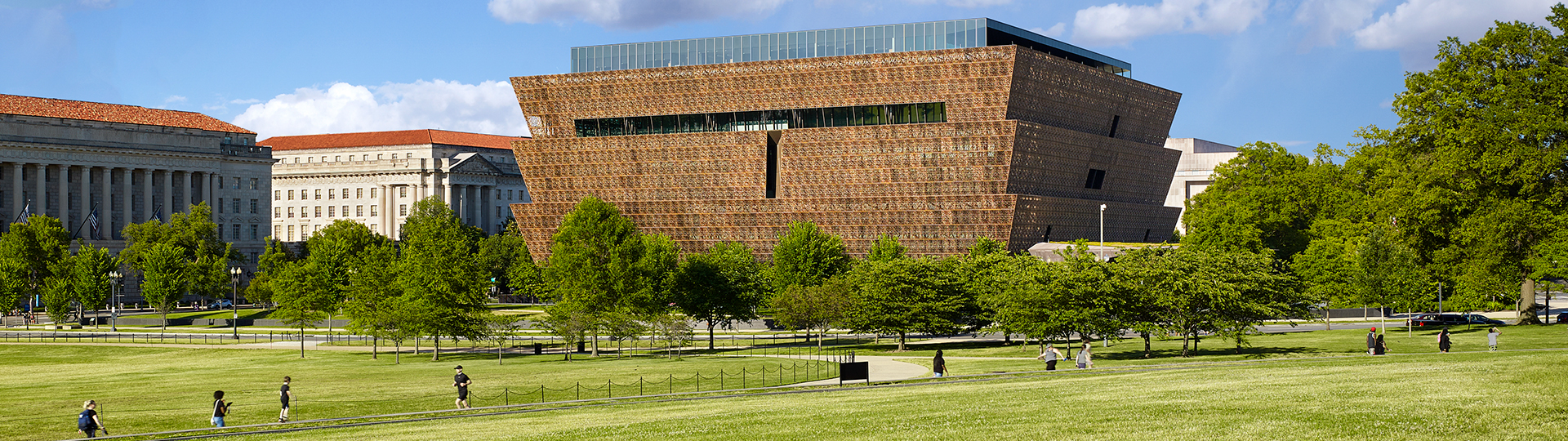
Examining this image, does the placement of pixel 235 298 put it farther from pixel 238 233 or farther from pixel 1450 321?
pixel 238 233

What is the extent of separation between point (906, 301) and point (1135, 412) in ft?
141

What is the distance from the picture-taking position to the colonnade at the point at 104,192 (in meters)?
150

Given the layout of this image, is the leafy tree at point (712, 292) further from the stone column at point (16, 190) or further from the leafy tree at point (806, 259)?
the stone column at point (16, 190)

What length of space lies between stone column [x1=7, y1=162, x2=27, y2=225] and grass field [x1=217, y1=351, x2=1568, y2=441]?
136 metres

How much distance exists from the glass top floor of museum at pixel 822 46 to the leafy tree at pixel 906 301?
41133mm

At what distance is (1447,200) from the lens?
6719cm

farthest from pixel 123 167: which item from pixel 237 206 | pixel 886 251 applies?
pixel 886 251

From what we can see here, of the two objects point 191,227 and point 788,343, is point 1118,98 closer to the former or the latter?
point 788,343

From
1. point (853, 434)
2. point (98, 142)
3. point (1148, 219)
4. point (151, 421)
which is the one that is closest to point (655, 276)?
point (151, 421)

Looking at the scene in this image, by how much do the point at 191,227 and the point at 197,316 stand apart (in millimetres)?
19020

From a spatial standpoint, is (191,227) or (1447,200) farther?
(191,227)

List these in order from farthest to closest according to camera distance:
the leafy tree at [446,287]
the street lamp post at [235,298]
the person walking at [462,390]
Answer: the street lamp post at [235,298]
the leafy tree at [446,287]
the person walking at [462,390]

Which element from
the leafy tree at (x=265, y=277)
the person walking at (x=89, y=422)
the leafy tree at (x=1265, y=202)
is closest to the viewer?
the person walking at (x=89, y=422)

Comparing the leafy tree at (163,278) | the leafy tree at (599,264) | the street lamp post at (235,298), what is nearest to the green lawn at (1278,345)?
the leafy tree at (599,264)
